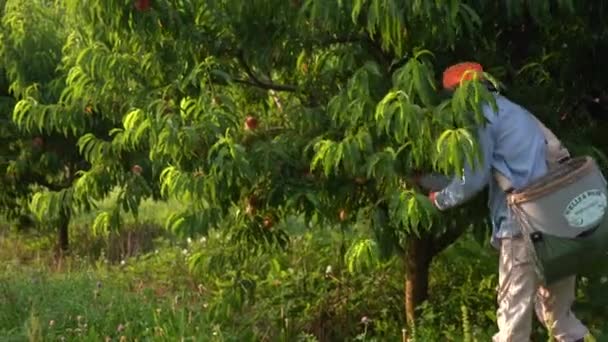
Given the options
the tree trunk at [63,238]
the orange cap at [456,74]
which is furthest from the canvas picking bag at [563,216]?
the tree trunk at [63,238]

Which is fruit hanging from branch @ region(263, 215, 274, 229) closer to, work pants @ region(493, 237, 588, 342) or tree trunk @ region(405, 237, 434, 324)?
tree trunk @ region(405, 237, 434, 324)

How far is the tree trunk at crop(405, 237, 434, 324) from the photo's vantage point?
5973 mm

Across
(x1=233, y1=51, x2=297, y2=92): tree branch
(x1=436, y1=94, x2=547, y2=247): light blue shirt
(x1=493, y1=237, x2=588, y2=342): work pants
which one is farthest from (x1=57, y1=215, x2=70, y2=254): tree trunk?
(x1=436, y1=94, x2=547, y2=247): light blue shirt

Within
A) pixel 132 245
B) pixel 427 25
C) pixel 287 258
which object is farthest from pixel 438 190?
pixel 132 245

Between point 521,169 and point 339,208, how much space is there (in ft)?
3.93

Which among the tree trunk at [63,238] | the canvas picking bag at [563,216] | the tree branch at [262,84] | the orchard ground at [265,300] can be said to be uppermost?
the tree branch at [262,84]

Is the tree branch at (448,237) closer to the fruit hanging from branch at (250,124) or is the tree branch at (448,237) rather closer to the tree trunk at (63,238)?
the fruit hanging from branch at (250,124)

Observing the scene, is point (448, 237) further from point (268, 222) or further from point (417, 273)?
point (268, 222)

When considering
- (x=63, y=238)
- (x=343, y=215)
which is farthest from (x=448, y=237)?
(x=63, y=238)

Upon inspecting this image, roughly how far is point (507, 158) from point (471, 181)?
8.1 inches

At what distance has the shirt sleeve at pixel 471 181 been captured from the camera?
13.2 ft

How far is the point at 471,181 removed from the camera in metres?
4.14

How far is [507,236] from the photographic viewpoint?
4.33 metres

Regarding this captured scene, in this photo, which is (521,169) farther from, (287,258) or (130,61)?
(287,258)
